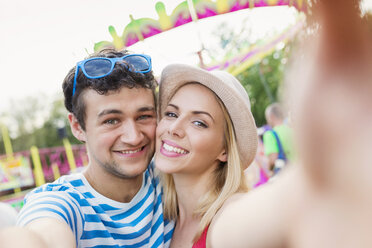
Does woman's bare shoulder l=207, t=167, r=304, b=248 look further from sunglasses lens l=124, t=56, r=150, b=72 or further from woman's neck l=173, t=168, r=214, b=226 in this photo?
sunglasses lens l=124, t=56, r=150, b=72

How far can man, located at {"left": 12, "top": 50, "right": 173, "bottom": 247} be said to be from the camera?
1.58 meters

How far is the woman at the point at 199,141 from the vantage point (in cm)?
178

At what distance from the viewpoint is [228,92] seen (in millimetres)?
1772

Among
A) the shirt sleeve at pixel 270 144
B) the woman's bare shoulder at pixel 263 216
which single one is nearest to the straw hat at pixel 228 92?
the woman's bare shoulder at pixel 263 216

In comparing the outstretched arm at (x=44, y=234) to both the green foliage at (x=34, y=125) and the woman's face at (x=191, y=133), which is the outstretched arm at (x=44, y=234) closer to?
the woman's face at (x=191, y=133)

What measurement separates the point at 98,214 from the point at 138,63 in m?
0.89

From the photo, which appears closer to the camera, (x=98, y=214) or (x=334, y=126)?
(x=334, y=126)

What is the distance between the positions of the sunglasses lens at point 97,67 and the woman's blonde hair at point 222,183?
0.64m

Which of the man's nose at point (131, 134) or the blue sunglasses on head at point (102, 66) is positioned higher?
the blue sunglasses on head at point (102, 66)

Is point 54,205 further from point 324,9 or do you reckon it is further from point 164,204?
point 324,9

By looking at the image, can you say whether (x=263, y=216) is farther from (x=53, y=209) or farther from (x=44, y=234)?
(x=53, y=209)

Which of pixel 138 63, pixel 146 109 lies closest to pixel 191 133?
pixel 146 109

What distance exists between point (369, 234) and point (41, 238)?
971 millimetres

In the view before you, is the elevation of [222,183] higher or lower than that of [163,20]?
lower
